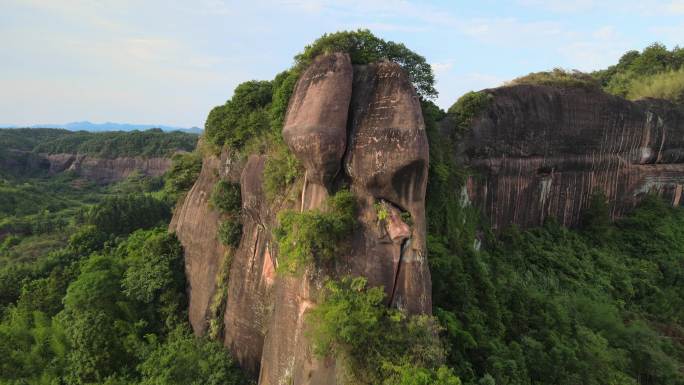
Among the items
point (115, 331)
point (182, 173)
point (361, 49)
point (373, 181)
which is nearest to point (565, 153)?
point (361, 49)

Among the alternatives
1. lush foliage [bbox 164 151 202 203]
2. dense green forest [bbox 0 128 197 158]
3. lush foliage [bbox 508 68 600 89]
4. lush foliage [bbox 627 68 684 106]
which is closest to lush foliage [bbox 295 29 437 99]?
lush foliage [bbox 164 151 202 203]

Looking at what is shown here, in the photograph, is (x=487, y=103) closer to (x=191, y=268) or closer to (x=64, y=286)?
(x=191, y=268)

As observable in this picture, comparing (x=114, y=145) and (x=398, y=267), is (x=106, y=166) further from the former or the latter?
(x=398, y=267)

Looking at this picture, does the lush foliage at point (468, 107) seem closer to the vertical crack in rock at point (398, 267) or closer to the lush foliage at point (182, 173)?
the vertical crack in rock at point (398, 267)

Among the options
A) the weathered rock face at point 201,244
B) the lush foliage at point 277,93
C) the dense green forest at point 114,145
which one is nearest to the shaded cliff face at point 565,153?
the lush foliage at point 277,93

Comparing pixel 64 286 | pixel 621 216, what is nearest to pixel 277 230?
pixel 64 286

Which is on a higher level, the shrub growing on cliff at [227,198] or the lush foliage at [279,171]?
the lush foliage at [279,171]
